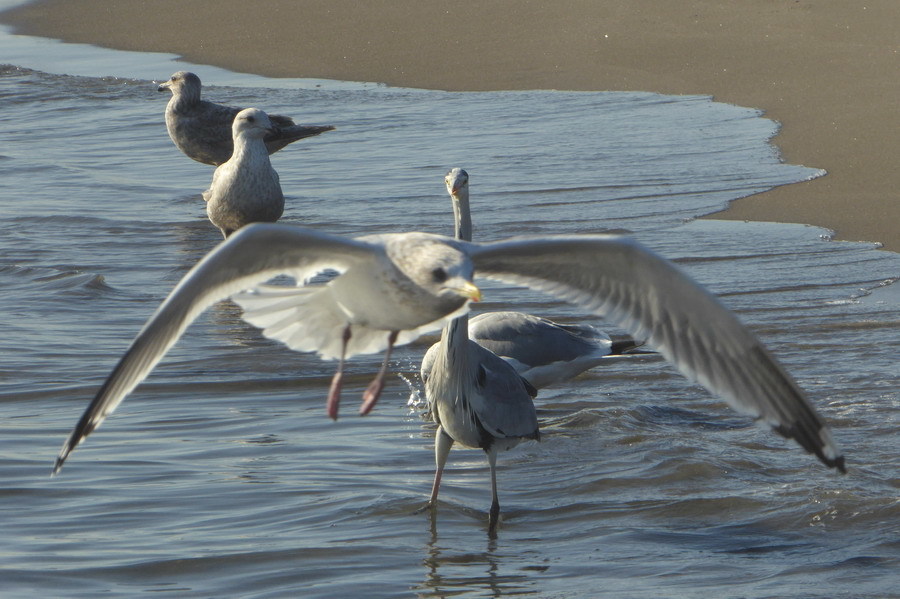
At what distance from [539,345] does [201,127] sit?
18.6 ft

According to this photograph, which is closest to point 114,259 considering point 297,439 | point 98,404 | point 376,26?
point 297,439

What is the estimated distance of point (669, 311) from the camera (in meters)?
4.93

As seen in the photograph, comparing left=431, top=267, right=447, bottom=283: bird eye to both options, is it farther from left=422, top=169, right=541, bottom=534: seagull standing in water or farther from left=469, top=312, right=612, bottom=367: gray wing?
left=469, top=312, right=612, bottom=367: gray wing

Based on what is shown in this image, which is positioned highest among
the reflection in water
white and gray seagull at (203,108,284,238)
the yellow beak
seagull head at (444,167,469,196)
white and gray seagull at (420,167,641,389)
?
seagull head at (444,167,469,196)

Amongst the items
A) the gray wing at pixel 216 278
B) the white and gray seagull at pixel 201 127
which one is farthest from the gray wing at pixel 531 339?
the white and gray seagull at pixel 201 127

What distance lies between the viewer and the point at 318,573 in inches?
204

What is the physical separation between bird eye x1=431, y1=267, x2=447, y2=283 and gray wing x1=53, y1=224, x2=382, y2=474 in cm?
30

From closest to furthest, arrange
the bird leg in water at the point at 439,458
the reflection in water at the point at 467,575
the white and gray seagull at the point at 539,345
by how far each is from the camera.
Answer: the reflection in water at the point at 467,575, the bird leg in water at the point at 439,458, the white and gray seagull at the point at 539,345

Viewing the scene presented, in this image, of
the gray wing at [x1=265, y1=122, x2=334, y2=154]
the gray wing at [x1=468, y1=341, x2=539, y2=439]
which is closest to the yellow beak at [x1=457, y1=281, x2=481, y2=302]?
the gray wing at [x1=468, y1=341, x2=539, y2=439]

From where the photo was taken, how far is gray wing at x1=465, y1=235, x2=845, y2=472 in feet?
15.3

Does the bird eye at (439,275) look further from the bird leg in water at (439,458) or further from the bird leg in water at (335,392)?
the bird leg in water at (439,458)

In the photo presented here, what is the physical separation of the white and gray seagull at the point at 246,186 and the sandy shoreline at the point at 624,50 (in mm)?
3298

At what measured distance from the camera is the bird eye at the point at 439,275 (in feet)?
14.0

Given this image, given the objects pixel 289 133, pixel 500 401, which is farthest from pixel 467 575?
pixel 289 133
